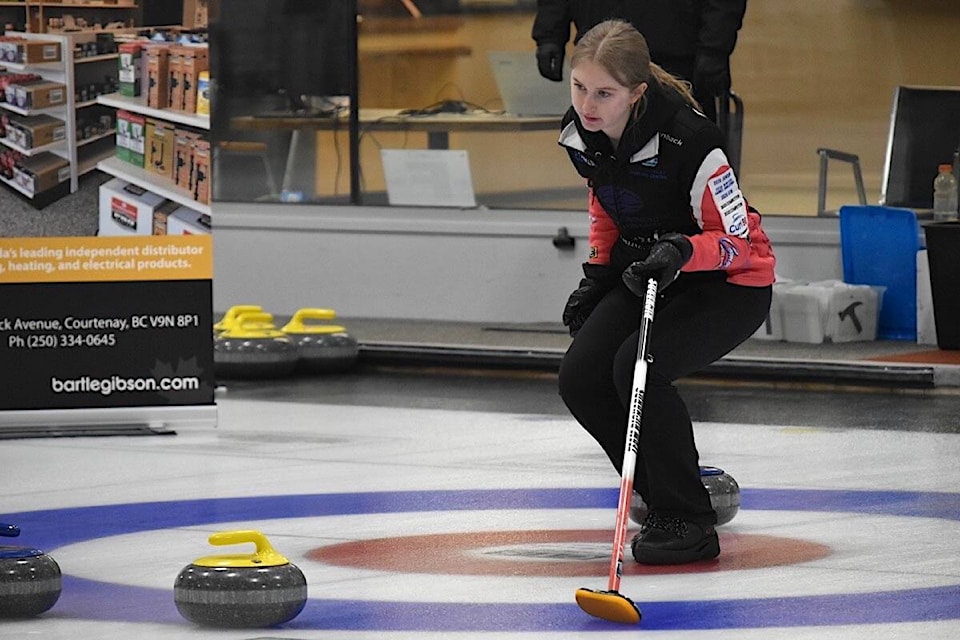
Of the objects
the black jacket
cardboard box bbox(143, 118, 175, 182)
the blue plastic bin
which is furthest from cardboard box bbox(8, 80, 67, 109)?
the blue plastic bin

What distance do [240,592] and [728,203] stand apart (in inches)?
60.8

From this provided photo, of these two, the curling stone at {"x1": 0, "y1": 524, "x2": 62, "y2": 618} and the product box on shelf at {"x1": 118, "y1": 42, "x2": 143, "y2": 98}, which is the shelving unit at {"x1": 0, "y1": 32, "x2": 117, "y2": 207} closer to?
the product box on shelf at {"x1": 118, "y1": 42, "x2": 143, "y2": 98}

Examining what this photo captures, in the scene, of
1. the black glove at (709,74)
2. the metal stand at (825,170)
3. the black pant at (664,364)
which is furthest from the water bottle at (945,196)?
the black pant at (664,364)

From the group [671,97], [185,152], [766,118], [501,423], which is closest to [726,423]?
[501,423]

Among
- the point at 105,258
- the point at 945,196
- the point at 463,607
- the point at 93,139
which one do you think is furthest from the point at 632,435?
the point at 945,196

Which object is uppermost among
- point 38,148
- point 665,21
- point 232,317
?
point 665,21

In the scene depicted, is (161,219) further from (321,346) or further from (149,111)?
(321,346)

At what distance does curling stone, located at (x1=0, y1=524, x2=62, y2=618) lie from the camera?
14.0 ft

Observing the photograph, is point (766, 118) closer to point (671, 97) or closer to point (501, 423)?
point (501, 423)

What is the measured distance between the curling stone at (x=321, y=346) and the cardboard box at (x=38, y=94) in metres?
1.96

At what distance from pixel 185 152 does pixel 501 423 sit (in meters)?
1.55

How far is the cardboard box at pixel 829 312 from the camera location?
898cm

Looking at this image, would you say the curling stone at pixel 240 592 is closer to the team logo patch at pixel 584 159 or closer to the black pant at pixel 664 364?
the black pant at pixel 664 364

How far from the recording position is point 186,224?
23.5ft
